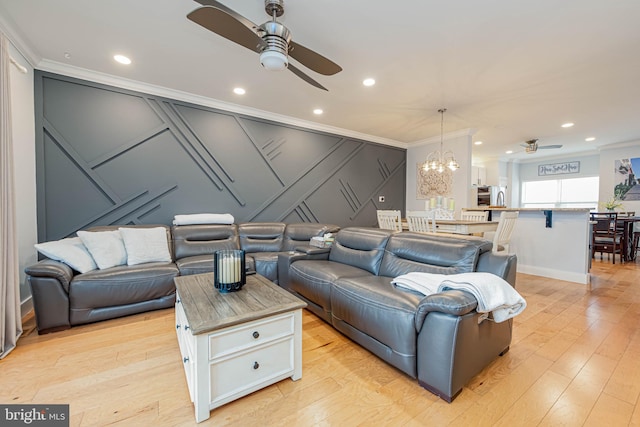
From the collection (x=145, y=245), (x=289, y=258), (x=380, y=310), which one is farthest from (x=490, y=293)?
(x=145, y=245)

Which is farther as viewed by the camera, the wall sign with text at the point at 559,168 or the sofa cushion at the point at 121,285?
the wall sign with text at the point at 559,168

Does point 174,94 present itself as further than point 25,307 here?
Yes

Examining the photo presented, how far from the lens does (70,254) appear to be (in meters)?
2.41

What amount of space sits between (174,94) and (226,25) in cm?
242

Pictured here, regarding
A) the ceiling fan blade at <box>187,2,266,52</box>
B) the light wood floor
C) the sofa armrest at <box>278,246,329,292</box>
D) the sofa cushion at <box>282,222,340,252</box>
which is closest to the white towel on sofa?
the light wood floor

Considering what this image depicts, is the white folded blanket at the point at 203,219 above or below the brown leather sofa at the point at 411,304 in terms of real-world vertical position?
above

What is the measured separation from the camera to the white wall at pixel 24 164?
2.44 metres

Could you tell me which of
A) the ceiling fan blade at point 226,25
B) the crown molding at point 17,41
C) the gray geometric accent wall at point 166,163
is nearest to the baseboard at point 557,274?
the gray geometric accent wall at point 166,163

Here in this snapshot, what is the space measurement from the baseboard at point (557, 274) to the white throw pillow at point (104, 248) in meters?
5.85

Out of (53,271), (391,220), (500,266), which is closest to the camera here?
(500,266)

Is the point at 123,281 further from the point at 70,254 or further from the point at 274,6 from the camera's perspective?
the point at 274,6

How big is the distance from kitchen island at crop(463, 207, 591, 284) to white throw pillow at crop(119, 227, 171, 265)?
201 inches

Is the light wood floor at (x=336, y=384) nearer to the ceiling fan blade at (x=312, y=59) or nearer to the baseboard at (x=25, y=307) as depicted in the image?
the baseboard at (x=25, y=307)

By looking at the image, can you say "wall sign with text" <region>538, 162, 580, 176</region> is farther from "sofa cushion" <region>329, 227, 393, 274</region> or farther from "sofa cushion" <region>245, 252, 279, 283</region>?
"sofa cushion" <region>245, 252, 279, 283</region>
